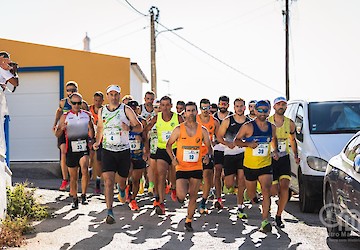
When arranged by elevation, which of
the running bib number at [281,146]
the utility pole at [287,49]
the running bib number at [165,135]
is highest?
the utility pole at [287,49]

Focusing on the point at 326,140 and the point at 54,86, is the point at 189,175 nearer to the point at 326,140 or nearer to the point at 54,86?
the point at 326,140

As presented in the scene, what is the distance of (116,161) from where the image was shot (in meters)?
9.05

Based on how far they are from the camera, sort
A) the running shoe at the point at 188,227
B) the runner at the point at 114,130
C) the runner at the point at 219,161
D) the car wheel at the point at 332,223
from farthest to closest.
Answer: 1. the runner at the point at 219,161
2. the runner at the point at 114,130
3. the running shoe at the point at 188,227
4. the car wheel at the point at 332,223

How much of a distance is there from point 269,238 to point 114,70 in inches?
427

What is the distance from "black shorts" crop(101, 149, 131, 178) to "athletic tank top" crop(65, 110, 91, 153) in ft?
4.14

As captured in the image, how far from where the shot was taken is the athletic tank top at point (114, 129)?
8969 mm

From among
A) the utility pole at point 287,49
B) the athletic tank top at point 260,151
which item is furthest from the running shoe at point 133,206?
the utility pole at point 287,49

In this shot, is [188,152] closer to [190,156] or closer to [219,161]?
[190,156]

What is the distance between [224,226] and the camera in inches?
355

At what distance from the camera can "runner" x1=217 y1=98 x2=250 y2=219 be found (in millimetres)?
9867

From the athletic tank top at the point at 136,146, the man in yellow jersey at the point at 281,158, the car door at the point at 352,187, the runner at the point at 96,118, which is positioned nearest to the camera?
the car door at the point at 352,187

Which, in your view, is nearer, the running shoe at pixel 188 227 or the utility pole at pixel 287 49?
the running shoe at pixel 188 227

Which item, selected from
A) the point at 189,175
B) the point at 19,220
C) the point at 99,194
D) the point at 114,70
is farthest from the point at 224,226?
the point at 114,70

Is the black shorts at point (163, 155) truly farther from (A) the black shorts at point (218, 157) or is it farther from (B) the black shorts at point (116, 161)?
(A) the black shorts at point (218, 157)
